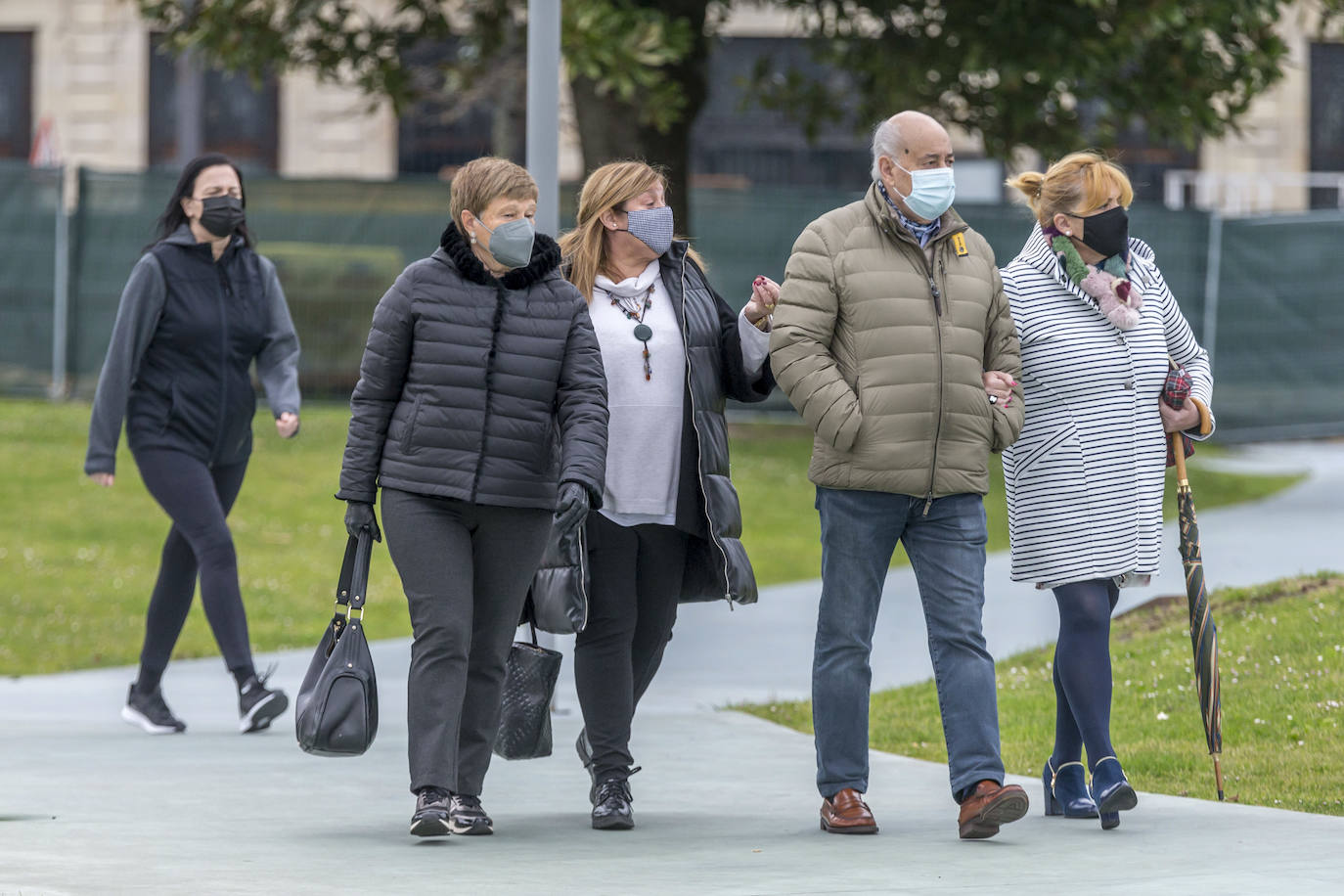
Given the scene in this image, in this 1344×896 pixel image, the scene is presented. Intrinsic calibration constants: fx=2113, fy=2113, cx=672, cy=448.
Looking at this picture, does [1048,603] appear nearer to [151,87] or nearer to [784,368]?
[784,368]

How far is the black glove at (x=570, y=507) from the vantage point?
530cm

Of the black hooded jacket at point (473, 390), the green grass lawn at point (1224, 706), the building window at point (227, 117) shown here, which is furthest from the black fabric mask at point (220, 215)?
the building window at point (227, 117)

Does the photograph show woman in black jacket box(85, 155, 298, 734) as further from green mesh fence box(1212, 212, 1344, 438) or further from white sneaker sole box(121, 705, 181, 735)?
green mesh fence box(1212, 212, 1344, 438)

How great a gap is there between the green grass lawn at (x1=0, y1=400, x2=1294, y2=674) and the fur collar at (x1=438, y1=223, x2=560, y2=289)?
4.37m

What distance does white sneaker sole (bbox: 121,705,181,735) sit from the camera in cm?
727

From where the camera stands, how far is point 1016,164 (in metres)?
16.8

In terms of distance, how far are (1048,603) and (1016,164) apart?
7.03m

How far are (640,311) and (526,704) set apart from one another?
1122 mm

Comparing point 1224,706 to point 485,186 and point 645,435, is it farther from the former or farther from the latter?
point 485,186

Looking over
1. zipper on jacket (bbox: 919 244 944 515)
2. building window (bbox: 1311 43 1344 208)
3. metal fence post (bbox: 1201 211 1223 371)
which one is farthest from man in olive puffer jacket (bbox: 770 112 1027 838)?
building window (bbox: 1311 43 1344 208)

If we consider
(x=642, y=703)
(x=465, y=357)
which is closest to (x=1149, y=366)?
(x=465, y=357)

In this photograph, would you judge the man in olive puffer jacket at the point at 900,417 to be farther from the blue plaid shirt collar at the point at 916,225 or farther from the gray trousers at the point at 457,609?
the gray trousers at the point at 457,609

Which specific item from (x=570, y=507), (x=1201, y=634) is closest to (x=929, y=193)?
A: (x=570, y=507)

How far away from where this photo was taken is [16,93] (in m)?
33.4
